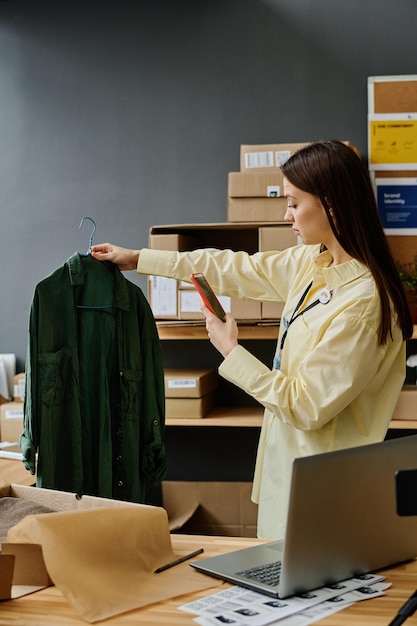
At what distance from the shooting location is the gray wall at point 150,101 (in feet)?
12.4

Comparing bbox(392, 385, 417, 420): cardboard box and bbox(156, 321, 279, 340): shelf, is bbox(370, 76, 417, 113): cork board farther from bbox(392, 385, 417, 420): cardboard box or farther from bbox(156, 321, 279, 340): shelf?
bbox(392, 385, 417, 420): cardboard box

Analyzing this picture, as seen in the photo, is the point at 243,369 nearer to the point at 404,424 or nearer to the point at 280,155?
the point at 404,424

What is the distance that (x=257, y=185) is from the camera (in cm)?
343

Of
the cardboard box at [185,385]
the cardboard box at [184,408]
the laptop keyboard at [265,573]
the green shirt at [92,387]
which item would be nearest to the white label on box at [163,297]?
the cardboard box at [185,385]

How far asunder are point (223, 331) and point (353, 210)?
0.49 meters

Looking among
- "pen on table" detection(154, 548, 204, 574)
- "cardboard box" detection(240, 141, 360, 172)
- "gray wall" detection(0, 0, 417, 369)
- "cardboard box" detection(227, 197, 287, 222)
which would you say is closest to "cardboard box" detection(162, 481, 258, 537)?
"gray wall" detection(0, 0, 417, 369)

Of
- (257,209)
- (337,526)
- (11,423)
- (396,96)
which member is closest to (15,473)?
(11,423)

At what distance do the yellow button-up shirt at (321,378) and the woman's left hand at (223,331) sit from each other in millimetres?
35

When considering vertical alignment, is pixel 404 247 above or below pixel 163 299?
above

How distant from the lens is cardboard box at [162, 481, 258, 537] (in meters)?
3.68

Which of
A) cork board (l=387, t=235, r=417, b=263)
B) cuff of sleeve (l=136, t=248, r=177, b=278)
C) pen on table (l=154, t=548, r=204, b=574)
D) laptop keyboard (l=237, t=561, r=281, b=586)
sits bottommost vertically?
pen on table (l=154, t=548, r=204, b=574)

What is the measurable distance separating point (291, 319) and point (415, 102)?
1914 millimetres

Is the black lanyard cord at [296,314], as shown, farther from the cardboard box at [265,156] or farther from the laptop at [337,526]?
the cardboard box at [265,156]

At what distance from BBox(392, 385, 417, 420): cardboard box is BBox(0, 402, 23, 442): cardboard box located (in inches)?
68.8
